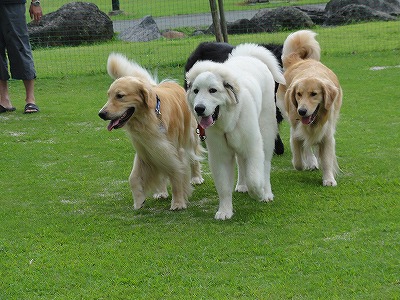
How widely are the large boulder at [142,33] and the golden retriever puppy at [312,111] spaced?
12.0 metres

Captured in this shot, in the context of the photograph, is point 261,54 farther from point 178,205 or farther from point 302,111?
point 178,205

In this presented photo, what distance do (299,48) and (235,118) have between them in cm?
211

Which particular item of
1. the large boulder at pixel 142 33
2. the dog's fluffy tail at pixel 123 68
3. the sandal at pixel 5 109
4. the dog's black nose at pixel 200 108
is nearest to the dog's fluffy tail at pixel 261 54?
the dog's fluffy tail at pixel 123 68

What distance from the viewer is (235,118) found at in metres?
4.89

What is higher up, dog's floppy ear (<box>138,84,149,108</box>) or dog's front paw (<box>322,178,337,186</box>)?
dog's floppy ear (<box>138,84,149,108</box>)

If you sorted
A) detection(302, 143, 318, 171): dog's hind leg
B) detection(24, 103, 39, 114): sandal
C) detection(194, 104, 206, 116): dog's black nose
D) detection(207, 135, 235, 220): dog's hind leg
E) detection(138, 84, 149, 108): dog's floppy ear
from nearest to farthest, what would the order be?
detection(194, 104, 206, 116): dog's black nose
detection(207, 135, 235, 220): dog's hind leg
detection(138, 84, 149, 108): dog's floppy ear
detection(302, 143, 318, 171): dog's hind leg
detection(24, 103, 39, 114): sandal

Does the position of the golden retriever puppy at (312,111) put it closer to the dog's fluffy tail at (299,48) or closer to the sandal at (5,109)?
the dog's fluffy tail at (299,48)

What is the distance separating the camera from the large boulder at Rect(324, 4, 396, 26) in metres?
18.7

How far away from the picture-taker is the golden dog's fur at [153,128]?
5184mm

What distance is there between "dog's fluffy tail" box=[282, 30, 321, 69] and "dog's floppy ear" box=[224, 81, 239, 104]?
2.00 m

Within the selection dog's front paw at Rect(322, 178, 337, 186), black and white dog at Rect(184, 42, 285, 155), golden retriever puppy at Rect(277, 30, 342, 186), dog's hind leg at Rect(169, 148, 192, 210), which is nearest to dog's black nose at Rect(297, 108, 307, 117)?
golden retriever puppy at Rect(277, 30, 342, 186)

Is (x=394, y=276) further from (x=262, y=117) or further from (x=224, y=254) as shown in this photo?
(x=262, y=117)

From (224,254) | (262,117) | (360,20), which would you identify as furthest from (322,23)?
(224,254)

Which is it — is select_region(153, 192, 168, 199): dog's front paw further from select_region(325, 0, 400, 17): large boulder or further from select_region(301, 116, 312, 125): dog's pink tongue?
select_region(325, 0, 400, 17): large boulder
